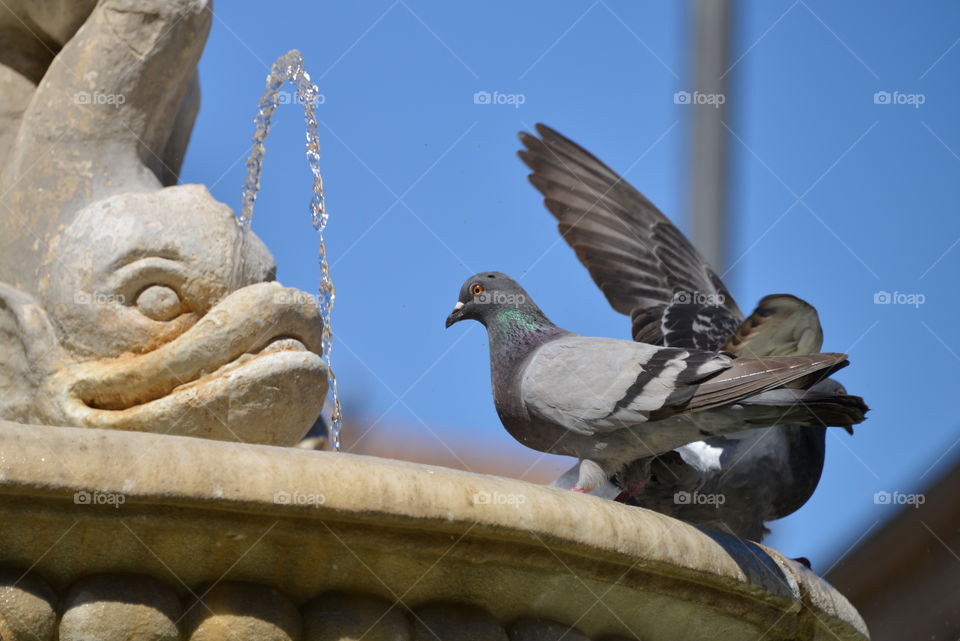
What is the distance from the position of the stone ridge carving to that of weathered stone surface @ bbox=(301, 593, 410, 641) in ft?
4.70

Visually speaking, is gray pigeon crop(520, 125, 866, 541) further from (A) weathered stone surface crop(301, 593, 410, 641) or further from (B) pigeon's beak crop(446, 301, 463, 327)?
(A) weathered stone surface crop(301, 593, 410, 641)

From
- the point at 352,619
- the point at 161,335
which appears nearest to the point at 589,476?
the point at 161,335

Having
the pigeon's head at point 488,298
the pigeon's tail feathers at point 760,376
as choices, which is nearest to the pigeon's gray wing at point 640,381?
the pigeon's tail feathers at point 760,376

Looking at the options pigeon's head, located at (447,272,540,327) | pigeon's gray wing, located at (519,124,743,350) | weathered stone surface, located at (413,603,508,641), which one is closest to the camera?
weathered stone surface, located at (413,603,508,641)

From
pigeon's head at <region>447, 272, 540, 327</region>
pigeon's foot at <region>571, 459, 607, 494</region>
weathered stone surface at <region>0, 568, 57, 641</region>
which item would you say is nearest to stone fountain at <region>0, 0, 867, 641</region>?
weathered stone surface at <region>0, 568, 57, 641</region>

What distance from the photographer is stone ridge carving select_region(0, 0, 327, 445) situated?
4.22 meters

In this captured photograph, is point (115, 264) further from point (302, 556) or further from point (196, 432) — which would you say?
point (302, 556)

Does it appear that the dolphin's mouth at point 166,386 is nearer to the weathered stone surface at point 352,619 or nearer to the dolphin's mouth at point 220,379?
the dolphin's mouth at point 220,379

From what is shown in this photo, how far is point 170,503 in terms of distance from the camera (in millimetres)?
2604

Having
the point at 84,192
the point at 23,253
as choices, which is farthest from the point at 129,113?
the point at 23,253

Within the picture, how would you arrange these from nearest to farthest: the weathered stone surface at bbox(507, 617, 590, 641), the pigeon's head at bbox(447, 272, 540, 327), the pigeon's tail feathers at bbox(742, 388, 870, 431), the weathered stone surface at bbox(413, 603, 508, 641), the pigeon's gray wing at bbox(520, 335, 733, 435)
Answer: the weathered stone surface at bbox(413, 603, 508, 641)
the weathered stone surface at bbox(507, 617, 590, 641)
the pigeon's tail feathers at bbox(742, 388, 870, 431)
the pigeon's gray wing at bbox(520, 335, 733, 435)
the pigeon's head at bbox(447, 272, 540, 327)

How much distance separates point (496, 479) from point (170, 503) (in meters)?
0.74

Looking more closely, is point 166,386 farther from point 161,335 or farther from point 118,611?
point 118,611

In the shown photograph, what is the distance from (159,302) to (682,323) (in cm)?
247
